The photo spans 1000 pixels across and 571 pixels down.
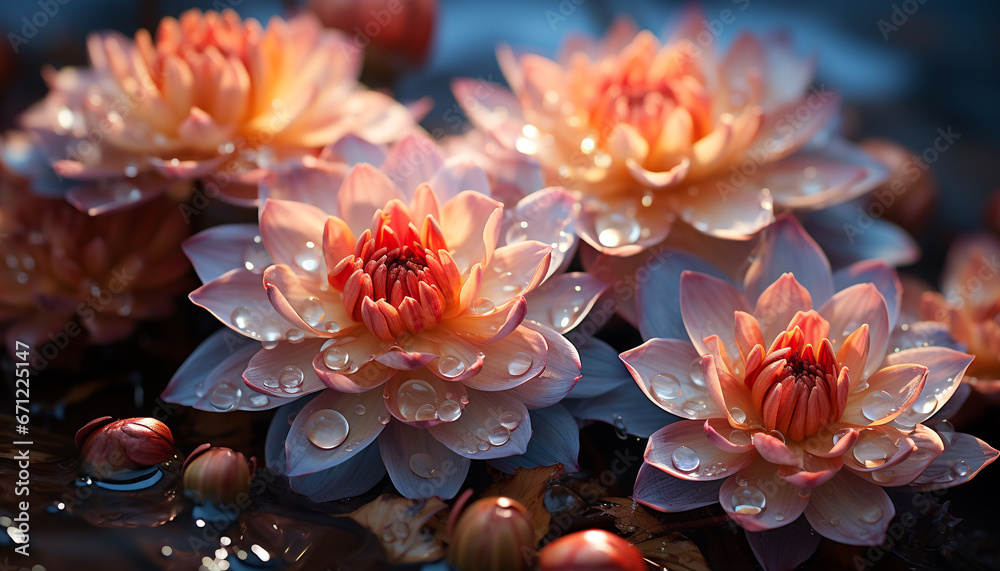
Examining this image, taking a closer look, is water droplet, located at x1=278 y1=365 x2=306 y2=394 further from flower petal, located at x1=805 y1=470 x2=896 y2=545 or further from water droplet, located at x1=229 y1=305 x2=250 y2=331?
flower petal, located at x1=805 y1=470 x2=896 y2=545

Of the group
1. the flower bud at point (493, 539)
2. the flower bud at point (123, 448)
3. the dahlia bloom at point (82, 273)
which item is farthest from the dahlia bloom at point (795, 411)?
the dahlia bloom at point (82, 273)

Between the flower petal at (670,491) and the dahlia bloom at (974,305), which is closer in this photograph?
the flower petal at (670,491)

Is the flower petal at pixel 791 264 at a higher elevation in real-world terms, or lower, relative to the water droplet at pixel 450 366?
higher
